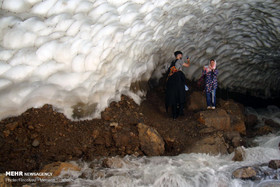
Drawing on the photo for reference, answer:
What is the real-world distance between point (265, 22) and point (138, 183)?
18.6 feet

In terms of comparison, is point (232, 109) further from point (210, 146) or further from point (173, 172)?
point (173, 172)

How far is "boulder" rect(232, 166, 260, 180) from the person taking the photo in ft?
12.9

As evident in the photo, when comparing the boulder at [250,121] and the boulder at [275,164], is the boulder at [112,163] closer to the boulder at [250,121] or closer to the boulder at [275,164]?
the boulder at [275,164]

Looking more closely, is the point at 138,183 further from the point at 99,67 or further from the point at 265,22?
the point at 265,22

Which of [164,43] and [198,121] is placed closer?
[198,121]

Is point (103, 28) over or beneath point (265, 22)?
beneath

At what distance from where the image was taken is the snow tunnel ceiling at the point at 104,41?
13.3 feet

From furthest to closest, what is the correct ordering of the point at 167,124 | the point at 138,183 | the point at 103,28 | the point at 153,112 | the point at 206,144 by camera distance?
the point at 153,112
the point at 167,124
the point at 206,144
the point at 103,28
the point at 138,183

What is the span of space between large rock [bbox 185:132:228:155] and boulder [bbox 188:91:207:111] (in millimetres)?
1636

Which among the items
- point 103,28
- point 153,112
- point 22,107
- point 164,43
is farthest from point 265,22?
point 22,107

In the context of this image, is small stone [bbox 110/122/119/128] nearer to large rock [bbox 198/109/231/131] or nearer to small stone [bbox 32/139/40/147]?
small stone [bbox 32/139/40/147]

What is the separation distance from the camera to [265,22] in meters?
7.19

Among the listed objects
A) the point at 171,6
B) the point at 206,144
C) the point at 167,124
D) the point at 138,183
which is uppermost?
the point at 171,6

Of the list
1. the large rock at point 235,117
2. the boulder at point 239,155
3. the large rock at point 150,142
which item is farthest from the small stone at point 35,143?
the large rock at point 235,117
